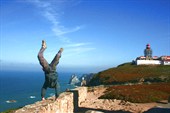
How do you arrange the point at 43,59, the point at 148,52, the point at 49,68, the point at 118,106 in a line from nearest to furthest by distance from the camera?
1. the point at 43,59
2. the point at 49,68
3. the point at 118,106
4. the point at 148,52

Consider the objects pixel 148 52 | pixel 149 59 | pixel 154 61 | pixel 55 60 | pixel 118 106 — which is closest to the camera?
pixel 55 60

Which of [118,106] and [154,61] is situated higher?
[154,61]

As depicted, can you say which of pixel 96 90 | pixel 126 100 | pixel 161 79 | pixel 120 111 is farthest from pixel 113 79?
pixel 120 111

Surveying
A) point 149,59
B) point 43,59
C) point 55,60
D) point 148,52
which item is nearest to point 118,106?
point 55,60

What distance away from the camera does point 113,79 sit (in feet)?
181

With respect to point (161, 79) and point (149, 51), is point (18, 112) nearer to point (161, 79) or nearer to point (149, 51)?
point (161, 79)

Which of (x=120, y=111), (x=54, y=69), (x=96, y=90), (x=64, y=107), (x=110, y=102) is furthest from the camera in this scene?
(x=96, y=90)

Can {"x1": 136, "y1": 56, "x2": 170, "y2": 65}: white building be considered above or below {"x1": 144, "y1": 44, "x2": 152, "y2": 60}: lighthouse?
below

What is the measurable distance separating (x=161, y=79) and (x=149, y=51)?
1727 inches

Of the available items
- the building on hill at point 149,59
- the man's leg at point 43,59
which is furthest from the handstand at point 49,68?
the building on hill at point 149,59

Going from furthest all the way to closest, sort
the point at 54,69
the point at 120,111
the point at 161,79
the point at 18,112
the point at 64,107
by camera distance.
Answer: the point at 161,79 < the point at 120,111 < the point at 64,107 < the point at 54,69 < the point at 18,112

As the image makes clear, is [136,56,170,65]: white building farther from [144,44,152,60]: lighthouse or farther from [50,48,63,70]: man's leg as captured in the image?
[50,48,63,70]: man's leg

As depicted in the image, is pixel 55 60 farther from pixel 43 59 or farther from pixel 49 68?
pixel 43 59

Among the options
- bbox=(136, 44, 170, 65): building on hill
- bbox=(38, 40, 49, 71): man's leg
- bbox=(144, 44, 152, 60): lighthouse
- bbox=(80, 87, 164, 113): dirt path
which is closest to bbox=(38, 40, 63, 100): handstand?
bbox=(38, 40, 49, 71): man's leg
